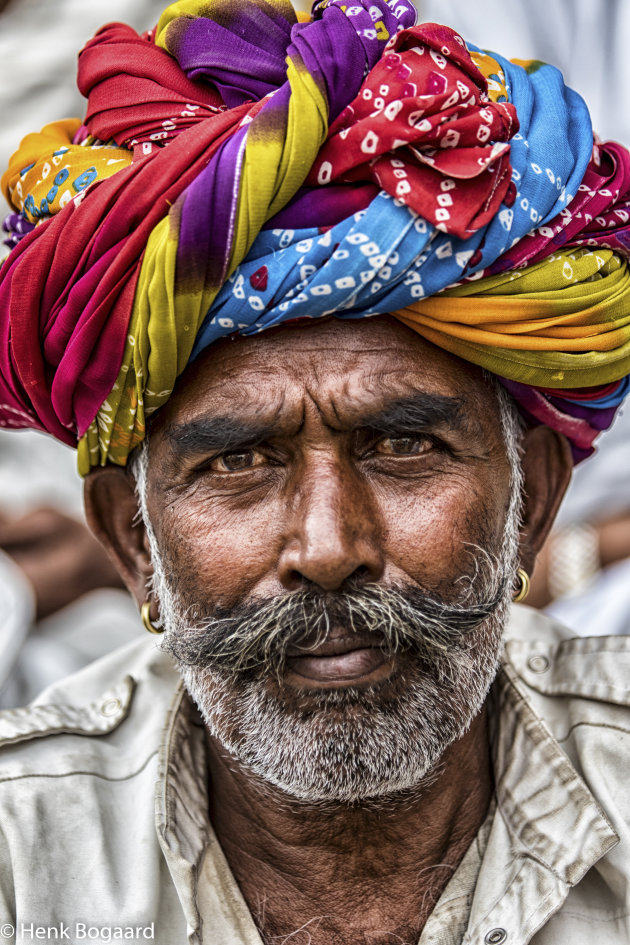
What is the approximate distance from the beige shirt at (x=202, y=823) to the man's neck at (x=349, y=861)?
0.17 feet

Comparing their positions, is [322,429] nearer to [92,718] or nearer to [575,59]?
[92,718]

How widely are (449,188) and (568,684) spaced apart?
1338 millimetres

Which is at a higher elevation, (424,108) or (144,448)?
(424,108)

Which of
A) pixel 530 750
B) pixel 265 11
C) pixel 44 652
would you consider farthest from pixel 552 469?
pixel 44 652

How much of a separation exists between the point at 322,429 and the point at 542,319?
1.67ft

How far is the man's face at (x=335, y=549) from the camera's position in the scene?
2.01 metres

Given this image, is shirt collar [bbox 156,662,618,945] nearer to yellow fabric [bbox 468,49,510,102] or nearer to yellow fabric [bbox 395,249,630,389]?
yellow fabric [bbox 395,249,630,389]

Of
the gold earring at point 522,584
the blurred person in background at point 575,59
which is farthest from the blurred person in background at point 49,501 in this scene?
the gold earring at point 522,584

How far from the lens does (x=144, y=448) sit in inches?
92.2

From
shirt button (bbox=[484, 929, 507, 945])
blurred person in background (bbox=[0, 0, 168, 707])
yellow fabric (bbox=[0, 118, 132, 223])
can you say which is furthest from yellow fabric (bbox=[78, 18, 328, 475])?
blurred person in background (bbox=[0, 0, 168, 707])

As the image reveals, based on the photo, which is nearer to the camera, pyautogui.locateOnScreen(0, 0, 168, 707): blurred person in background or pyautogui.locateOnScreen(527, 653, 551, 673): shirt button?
pyautogui.locateOnScreen(527, 653, 551, 673): shirt button

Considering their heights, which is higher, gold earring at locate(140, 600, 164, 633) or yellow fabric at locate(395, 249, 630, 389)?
yellow fabric at locate(395, 249, 630, 389)

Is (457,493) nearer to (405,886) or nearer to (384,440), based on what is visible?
(384,440)

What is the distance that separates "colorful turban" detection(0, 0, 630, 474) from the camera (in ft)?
6.35
